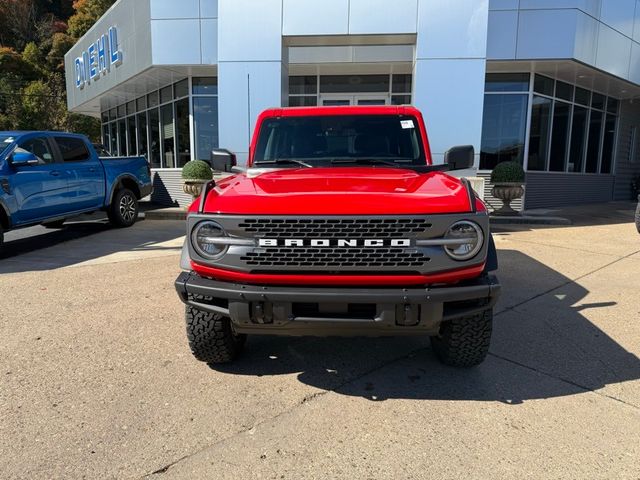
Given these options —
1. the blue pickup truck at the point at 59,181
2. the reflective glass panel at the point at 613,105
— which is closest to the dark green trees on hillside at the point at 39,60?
the blue pickup truck at the point at 59,181

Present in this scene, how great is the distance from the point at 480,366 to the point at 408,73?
37.3 feet

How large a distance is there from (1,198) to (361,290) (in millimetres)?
6785

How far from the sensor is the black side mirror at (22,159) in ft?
23.4

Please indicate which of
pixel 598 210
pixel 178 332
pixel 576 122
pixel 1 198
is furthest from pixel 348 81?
pixel 178 332

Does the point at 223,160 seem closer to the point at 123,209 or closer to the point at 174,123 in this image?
the point at 123,209

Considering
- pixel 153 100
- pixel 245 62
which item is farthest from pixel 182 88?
pixel 245 62

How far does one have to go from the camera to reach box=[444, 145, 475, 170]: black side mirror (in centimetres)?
399

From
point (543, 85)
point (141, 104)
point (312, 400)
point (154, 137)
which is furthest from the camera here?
point (141, 104)

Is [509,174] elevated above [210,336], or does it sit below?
above

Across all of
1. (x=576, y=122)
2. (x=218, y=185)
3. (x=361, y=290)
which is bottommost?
(x=361, y=290)

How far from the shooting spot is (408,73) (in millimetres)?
13219

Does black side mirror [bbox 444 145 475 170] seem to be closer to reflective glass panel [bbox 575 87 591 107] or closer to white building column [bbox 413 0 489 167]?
white building column [bbox 413 0 489 167]

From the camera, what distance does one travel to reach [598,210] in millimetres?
13727

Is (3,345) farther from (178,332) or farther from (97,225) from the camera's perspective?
(97,225)
